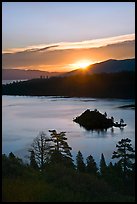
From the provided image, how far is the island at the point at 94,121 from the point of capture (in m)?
34.5

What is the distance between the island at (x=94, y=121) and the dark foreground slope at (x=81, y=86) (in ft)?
56.8

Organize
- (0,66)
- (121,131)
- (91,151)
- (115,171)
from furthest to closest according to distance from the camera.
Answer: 1. (121,131)
2. (91,151)
3. (115,171)
4. (0,66)

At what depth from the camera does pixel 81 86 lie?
2452 inches

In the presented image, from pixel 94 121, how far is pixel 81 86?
85.4ft

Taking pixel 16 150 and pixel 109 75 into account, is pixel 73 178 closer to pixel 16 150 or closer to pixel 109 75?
pixel 16 150

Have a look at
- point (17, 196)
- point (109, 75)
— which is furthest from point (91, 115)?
point (17, 196)

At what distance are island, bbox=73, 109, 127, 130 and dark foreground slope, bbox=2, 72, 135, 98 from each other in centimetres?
1731

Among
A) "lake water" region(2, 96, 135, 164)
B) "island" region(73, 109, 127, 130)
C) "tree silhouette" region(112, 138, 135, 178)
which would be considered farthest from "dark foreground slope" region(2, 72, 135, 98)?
"tree silhouette" region(112, 138, 135, 178)

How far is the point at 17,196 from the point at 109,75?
190 feet

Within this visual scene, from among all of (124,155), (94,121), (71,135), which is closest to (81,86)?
(94,121)

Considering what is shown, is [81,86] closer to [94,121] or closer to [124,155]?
[94,121]

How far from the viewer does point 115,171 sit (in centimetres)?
1021

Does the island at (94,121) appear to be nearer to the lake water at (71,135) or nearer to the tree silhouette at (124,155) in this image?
the lake water at (71,135)

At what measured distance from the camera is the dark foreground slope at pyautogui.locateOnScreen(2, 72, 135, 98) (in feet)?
183
